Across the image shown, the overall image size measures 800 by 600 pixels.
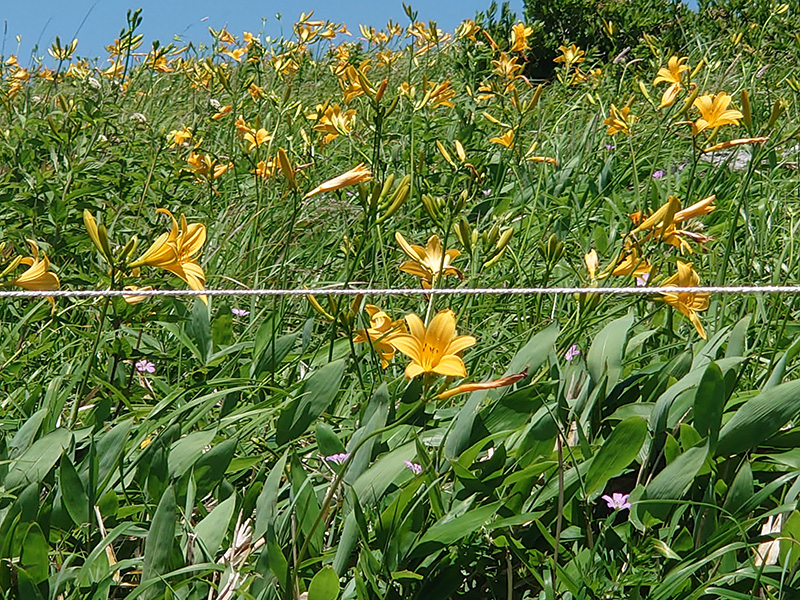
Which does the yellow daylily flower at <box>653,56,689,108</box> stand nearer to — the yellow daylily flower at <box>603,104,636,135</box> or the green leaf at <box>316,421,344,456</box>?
the yellow daylily flower at <box>603,104,636,135</box>

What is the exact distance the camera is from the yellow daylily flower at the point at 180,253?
1.12 m

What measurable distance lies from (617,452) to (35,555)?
75 cm

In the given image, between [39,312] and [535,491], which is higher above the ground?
[39,312]

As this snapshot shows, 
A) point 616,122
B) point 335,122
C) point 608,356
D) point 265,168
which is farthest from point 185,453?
point 616,122

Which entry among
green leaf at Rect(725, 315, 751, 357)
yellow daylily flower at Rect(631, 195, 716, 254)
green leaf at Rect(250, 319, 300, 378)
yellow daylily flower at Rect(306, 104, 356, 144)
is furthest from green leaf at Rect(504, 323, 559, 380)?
yellow daylily flower at Rect(306, 104, 356, 144)

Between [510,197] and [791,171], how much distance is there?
1.27 m

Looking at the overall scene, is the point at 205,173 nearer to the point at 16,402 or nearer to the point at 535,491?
the point at 16,402

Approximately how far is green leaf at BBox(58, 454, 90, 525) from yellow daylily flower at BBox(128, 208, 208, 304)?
0.28 meters

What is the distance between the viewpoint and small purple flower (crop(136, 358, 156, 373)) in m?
1.65

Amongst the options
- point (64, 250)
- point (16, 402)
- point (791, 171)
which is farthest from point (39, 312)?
point (791, 171)

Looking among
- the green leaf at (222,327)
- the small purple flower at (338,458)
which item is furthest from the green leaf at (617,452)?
the green leaf at (222,327)

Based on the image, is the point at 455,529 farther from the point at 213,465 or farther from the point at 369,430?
the point at 213,465

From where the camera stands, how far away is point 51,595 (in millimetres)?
977

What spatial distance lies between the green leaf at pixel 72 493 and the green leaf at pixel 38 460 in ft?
0.25
